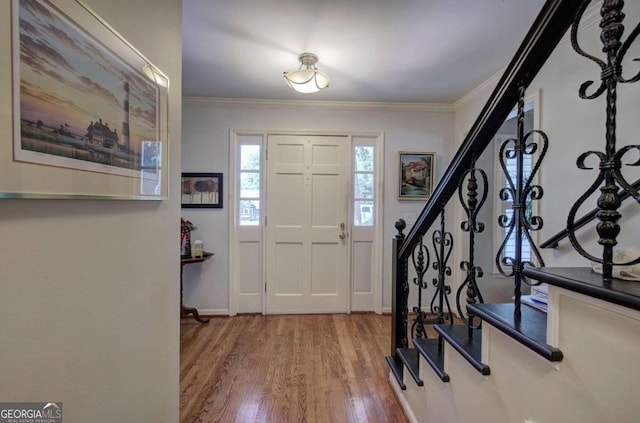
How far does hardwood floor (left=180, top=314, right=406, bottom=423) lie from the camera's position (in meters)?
1.69

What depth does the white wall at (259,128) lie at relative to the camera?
10.1 feet

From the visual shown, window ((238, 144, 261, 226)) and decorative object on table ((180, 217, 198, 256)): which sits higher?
window ((238, 144, 261, 226))

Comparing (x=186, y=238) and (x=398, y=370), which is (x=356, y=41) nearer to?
(x=398, y=370)

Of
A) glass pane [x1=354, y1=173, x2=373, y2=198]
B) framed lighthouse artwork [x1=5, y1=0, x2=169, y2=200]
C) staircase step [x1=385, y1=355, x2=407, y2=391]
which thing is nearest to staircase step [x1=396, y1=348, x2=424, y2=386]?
staircase step [x1=385, y1=355, x2=407, y2=391]

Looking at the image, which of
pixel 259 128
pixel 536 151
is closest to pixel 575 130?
pixel 536 151

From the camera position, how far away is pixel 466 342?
1118 mm

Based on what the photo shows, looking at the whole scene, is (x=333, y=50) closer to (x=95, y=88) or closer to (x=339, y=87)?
(x=339, y=87)

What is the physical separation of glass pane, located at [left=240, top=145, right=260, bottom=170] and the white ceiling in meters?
0.60

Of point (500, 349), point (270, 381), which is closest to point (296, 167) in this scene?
point (270, 381)

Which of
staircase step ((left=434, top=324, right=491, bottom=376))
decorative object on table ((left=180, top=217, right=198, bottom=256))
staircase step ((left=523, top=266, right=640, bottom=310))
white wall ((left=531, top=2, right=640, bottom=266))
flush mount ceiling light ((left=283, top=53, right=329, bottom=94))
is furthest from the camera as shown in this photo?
decorative object on table ((left=180, top=217, right=198, bottom=256))

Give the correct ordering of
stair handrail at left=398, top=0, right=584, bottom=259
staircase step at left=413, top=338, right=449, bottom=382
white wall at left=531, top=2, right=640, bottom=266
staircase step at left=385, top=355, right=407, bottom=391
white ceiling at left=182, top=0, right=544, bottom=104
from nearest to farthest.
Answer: stair handrail at left=398, top=0, right=584, bottom=259, staircase step at left=413, top=338, right=449, bottom=382, white wall at left=531, top=2, right=640, bottom=266, white ceiling at left=182, top=0, right=544, bottom=104, staircase step at left=385, top=355, right=407, bottom=391

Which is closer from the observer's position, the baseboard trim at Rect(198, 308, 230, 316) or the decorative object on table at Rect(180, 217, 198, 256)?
the decorative object on table at Rect(180, 217, 198, 256)

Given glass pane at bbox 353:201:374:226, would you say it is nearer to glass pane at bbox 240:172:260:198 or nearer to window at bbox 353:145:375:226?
window at bbox 353:145:375:226

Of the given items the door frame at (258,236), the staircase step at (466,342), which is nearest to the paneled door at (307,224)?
the door frame at (258,236)
